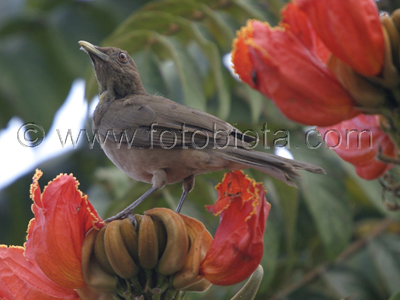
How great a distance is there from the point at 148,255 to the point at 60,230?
1.14ft

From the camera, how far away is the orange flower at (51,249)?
197cm

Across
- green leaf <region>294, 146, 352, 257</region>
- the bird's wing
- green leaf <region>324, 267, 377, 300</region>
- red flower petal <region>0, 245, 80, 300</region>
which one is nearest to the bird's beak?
the bird's wing

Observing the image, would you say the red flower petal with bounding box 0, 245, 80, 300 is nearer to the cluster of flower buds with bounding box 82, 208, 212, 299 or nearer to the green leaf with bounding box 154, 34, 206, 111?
the cluster of flower buds with bounding box 82, 208, 212, 299

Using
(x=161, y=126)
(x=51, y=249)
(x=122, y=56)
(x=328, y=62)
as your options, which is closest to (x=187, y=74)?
(x=161, y=126)

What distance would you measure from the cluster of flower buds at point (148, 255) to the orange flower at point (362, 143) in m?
0.70

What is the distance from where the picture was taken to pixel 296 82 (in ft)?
5.99

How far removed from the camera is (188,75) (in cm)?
348

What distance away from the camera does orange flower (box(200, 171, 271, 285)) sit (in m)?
1.95

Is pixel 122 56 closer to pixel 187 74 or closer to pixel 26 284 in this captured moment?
pixel 187 74

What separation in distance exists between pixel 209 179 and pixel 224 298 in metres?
0.93

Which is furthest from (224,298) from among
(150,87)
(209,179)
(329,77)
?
(329,77)

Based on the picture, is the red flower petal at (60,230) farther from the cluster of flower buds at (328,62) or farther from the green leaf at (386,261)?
the green leaf at (386,261)

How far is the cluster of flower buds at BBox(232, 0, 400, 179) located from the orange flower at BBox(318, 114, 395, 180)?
24cm

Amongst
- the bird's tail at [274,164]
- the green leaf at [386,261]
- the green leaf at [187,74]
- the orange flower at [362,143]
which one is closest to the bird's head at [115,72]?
the green leaf at [187,74]
